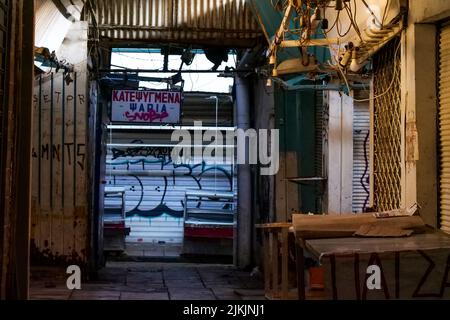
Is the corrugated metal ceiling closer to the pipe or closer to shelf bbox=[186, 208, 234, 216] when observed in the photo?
the pipe

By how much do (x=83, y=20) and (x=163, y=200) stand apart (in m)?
7.42

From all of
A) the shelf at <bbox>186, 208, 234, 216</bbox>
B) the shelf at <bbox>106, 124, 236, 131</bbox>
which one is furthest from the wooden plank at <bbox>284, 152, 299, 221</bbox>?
the shelf at <bbox>186, 208, 234, 216</bbox>

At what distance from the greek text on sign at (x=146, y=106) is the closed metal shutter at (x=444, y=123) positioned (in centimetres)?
782

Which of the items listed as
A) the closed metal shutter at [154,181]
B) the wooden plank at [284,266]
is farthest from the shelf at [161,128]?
the wooden plank at [284,266]

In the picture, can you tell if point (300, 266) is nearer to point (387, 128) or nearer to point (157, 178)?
point (387, 128)

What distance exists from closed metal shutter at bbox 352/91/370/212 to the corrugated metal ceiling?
9.89ft

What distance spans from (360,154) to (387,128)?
3787mm

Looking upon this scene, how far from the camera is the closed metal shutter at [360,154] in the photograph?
11312 mm

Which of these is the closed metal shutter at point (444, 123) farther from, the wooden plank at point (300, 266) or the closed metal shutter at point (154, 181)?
the closed metal shutter at point (154, 181)

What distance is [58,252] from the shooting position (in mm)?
11883

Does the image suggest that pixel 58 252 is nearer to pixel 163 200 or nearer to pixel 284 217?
pixel 284 217

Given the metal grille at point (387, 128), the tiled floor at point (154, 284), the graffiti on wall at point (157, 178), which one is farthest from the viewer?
the graffiti on wall at point (157, 178)

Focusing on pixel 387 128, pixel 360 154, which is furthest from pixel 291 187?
pixel 387 128
